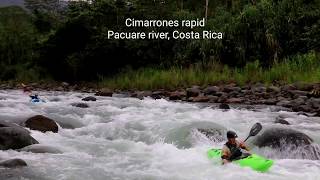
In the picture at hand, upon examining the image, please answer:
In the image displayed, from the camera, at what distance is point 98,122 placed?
10930 mm

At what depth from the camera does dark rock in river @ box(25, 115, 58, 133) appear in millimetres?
9422

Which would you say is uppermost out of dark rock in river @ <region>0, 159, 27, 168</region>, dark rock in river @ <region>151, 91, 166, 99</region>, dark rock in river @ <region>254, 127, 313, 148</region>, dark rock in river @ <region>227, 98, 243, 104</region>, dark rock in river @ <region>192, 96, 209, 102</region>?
dark rock in river @ <region>254, 127, 313, 148</region>

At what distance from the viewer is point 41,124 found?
375 inches

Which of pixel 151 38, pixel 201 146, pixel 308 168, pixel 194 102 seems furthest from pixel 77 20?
pixel 308 168

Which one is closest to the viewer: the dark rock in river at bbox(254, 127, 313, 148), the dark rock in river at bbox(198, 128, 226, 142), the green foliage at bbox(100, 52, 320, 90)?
the dark rock in river at bbox(254, 127, 313, 148)

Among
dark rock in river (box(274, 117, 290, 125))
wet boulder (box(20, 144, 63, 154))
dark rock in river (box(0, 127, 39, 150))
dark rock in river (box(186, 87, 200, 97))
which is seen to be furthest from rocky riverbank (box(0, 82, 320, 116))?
dark rock in river (box(0, 127, 39, 150))

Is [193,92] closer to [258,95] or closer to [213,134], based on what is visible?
[258,95]

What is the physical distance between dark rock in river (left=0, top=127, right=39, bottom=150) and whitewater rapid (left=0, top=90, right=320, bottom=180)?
20 cm

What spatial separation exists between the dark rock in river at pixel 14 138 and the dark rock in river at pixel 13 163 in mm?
952

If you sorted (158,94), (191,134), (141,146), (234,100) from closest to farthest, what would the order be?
(141,146) < (191,134) < (234,100) < (158,94)

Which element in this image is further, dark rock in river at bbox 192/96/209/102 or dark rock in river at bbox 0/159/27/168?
dark rock in river at bbox 192/96/209/102

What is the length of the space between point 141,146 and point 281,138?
7.77 feet

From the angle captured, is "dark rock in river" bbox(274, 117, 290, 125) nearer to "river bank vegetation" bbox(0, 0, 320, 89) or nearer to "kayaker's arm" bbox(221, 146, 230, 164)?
"kayaker's arm" bbox(221, 146, 230, 164)

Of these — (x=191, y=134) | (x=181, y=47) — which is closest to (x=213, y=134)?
(x=191, y=134)
